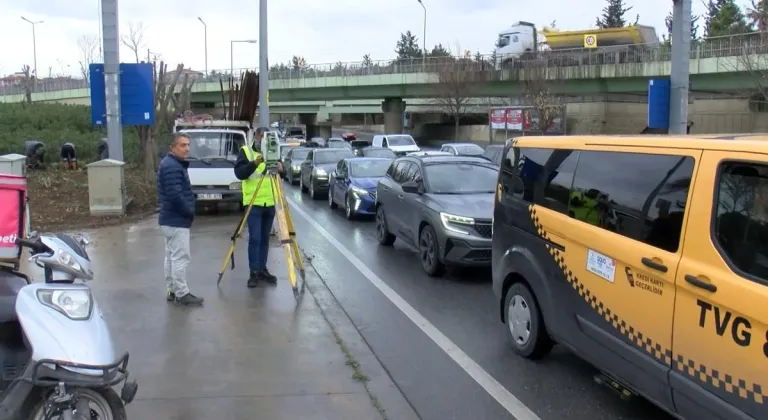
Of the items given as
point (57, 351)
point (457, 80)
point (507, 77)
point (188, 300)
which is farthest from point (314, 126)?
point (57, 351)

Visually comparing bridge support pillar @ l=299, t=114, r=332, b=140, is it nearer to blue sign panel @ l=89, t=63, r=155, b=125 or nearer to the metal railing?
the metal railing

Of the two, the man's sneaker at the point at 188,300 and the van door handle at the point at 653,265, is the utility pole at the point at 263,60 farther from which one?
the van door handle at the point at 653,265

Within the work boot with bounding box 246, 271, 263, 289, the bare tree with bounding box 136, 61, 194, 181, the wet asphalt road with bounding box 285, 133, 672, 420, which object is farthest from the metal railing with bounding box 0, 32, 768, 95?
the work boot with bounding box 246, 271, 263, 289

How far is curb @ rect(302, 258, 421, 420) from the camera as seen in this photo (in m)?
4.86

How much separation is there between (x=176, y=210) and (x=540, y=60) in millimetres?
40839

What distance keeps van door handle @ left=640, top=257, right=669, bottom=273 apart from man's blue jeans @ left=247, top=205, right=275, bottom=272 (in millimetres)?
4912

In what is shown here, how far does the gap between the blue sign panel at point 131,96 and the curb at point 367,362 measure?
6.35 metres

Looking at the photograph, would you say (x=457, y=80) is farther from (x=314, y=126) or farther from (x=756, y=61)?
(x=314, y=126)

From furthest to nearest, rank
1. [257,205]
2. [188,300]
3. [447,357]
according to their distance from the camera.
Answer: [257,205] < [188,300] < [447,357]

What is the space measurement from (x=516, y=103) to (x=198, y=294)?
1926 inches

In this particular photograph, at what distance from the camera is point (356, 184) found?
15.5 metres

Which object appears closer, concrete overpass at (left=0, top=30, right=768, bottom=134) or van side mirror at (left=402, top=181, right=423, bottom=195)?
van side mirror at (left=402, top=181, right=423, bottom=195)

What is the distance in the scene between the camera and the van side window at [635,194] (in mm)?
4004

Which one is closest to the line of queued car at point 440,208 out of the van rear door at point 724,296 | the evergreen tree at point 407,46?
the van rear door at point 724,296
